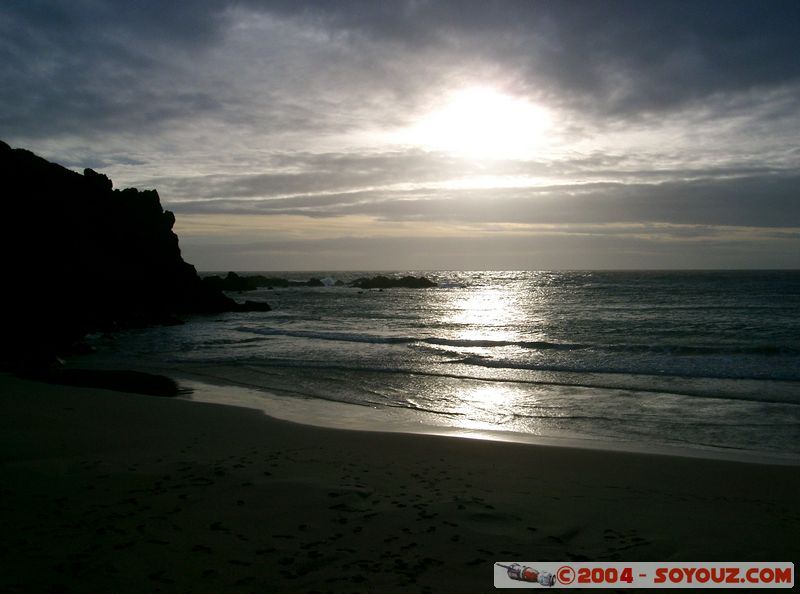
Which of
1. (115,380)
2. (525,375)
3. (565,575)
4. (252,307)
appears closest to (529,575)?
(565,575)

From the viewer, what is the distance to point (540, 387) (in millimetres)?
16594

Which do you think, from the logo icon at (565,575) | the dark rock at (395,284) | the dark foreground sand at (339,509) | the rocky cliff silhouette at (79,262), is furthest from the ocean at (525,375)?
the dark rock at (395,284)

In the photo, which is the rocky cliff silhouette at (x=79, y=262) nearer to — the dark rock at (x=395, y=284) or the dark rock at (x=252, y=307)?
the dark rock at (x=252, y=307)

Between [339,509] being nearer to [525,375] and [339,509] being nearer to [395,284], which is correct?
[525,375]

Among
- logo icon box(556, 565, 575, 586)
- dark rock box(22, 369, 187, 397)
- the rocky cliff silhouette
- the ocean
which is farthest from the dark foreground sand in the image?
the rocky cliff silhouette

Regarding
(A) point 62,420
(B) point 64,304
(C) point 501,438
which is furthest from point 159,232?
(C) point 501,438

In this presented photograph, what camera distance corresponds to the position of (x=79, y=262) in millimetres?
33406

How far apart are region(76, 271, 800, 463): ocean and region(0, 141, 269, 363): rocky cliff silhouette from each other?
2.82 m

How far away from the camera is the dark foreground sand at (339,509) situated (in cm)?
471

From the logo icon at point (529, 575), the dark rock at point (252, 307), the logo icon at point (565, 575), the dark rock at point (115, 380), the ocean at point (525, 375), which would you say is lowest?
the ocean at point (525, 375)

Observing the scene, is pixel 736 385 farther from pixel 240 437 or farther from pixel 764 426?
pixel 240 437

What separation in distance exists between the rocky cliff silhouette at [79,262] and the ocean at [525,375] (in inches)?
111

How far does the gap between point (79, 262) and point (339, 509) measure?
3347cm

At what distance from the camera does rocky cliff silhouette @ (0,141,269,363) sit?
2567 cm
